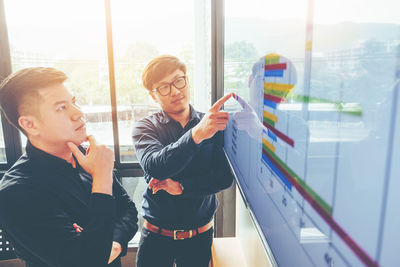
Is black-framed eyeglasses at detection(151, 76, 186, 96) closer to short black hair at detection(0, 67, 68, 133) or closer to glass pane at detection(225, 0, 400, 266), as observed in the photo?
short black hair at detection(0, 67, 68, 133)

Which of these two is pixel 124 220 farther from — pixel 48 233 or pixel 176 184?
pixel 48 233

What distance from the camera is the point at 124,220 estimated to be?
1369 mm

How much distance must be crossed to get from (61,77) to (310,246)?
115 centimetres

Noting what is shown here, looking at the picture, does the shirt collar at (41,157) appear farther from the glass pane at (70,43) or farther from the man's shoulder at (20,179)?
the glass pane at (70,43)

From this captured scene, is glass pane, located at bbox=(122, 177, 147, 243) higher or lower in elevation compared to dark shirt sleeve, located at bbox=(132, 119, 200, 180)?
lower

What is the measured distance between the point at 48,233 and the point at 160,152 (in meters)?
0.55

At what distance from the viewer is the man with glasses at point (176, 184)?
1.52 metres

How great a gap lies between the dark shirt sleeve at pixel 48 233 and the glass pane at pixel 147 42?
5.68 ft

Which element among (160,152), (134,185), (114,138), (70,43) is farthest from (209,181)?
(70,43)

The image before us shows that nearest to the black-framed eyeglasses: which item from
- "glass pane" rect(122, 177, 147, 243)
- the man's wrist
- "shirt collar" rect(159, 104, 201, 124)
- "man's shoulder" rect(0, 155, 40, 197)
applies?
"shirt collar" rect(159, 104, 201, 124)

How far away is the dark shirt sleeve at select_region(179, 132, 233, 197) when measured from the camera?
150 cm

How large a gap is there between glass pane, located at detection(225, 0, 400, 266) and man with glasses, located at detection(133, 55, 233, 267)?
2.57ft

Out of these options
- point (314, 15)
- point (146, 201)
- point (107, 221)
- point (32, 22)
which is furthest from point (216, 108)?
point (32, 22)

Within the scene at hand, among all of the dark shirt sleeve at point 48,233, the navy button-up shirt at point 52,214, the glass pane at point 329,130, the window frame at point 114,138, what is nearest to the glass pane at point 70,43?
the window frame at point 114,138
